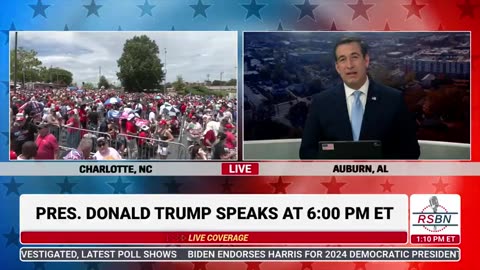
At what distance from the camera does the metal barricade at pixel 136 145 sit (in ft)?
9.09

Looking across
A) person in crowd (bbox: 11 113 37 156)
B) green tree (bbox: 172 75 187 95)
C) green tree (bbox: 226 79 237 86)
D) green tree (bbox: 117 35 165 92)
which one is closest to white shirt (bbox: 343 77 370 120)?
green tree (bbox: 226 79 237 86)

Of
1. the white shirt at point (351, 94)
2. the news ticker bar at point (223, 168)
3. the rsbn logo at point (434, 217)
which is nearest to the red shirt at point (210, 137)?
the news ticker bar at point (223, 168)

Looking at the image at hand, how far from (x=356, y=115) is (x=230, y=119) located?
0.68 meters

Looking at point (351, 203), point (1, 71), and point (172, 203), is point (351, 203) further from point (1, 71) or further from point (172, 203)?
point (1, 71)

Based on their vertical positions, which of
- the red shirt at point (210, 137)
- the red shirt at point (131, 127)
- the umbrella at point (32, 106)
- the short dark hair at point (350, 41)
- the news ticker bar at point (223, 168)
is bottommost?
the news ticker bar at point (223, 168)

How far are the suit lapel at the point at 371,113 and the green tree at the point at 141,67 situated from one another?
110cm

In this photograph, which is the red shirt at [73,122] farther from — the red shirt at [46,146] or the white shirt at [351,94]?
the white shirt at [351,94]

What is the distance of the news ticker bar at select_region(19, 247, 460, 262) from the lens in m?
2.84

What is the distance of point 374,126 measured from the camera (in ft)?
9.13

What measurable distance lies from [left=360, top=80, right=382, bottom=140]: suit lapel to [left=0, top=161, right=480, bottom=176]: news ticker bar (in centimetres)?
16

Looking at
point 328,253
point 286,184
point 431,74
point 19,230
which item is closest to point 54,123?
point 19,230

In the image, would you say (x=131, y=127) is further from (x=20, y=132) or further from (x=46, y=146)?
(x=20, y=132)

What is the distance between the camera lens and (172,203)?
9.20 feet

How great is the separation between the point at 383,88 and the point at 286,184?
0.72m
